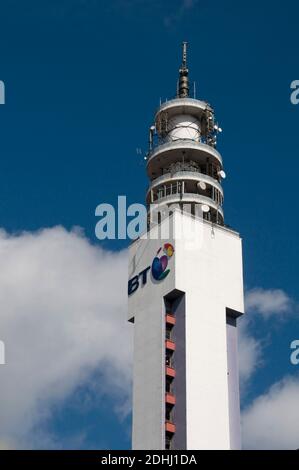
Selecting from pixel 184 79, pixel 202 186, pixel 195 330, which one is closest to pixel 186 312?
pixel 195 330

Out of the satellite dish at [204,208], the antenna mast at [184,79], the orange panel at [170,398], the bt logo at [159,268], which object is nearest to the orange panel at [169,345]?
the orange panel at [170,398]

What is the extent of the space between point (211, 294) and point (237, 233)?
9.50 meters

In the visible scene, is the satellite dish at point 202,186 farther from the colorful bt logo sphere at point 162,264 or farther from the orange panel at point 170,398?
the orange panel at point 170,398

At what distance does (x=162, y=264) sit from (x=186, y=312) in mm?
6031

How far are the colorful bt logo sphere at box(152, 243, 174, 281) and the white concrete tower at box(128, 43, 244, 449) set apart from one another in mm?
113

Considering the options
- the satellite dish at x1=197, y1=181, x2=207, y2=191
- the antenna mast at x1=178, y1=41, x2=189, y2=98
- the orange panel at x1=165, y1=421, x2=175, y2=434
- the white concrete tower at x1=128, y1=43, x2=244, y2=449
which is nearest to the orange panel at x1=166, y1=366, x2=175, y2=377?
the white concrete tower at x1=128, y1=43, x2=244, y2=449

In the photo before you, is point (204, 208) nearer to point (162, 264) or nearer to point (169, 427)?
point (162, 264)

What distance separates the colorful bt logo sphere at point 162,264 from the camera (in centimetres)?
10138

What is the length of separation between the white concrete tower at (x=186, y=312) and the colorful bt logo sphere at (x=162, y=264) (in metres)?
0.11

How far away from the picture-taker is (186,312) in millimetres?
98375

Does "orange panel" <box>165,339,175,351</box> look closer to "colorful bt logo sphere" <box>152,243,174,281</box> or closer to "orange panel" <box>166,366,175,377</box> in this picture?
"orange panel" <box>166,366,175,377</box>
